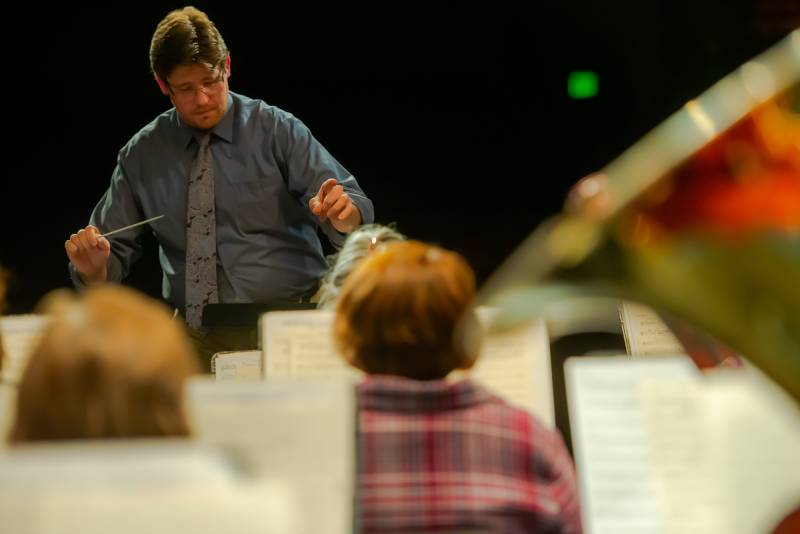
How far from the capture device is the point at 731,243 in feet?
1.55

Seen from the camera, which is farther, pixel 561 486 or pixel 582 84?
pixel 582 84

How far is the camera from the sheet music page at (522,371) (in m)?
1.26

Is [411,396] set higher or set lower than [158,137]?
lower

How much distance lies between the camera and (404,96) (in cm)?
397

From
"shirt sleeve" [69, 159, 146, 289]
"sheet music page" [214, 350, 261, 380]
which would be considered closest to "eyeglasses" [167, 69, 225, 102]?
"shirt sleeve" [69, 159, 146, 289]

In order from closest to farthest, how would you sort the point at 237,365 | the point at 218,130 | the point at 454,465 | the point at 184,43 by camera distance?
the point at 454,465 → the point at 237,365 → the point at 184,43 → the point at 218,130

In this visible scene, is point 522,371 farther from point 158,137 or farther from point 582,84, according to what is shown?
point 582,84

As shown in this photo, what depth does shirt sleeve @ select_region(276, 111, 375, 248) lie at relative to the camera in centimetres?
214

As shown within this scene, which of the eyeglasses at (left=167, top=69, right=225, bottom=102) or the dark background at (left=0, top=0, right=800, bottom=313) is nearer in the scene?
the eyeglasses at (left=167, top=69, right=225, bottom=102)

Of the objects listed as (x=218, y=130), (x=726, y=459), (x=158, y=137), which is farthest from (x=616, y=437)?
(x=158, y=137)

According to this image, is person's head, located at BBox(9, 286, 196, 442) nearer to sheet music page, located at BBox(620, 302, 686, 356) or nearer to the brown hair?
sheet music page, located at BBox(620, 302, 686, 356)

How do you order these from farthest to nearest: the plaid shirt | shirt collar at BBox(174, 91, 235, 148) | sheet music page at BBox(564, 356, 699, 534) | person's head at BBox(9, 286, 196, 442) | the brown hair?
shirt collar at BBox(174, 91, 235, 148), the brown hair, sheet music page at BBox(564, 356, 699, 534), the plaid shirt, person's head at BBox(9, 286, 196, 442)

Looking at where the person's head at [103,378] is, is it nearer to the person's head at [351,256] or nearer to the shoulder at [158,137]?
the person's head at [351,256]

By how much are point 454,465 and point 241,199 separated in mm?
1270
